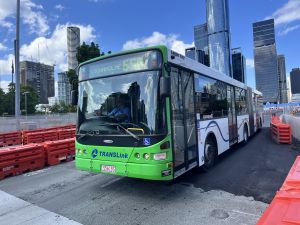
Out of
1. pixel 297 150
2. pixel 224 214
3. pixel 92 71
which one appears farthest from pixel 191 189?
pixel 297 150

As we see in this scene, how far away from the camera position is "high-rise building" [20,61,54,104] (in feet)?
299

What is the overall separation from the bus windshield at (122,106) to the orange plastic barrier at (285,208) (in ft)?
8.96

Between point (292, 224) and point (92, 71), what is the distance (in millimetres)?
5384

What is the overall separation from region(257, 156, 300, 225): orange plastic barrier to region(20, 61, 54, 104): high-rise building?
92220 millimetres

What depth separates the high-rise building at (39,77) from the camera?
91188mm

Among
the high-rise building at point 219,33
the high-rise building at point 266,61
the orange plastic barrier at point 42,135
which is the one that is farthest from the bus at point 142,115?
the high-rise building at point 266,61

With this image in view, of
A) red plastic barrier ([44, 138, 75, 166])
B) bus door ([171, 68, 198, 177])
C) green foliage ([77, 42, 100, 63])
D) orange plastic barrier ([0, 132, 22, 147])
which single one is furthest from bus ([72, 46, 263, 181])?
green foliage ([77, 42, 100, 63])

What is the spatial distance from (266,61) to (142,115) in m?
98.6


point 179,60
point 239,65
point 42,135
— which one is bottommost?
point 42,135

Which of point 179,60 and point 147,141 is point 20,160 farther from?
point 179,60

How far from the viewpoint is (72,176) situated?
8164mm

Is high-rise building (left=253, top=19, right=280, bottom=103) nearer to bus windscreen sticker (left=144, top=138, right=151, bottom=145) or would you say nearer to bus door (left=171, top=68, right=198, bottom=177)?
bus door (left=171, top=68, right=198, bottom=177)

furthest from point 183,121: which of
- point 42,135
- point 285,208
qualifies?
point 42,135

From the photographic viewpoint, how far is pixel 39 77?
10006 centimetres
